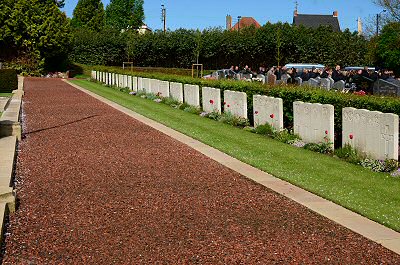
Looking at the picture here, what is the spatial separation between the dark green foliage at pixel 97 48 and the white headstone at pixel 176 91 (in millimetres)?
37784

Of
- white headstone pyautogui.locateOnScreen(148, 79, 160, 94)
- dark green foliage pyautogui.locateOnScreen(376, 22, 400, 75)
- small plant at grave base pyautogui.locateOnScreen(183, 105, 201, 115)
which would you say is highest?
dark green foliage pyautogui.locateOnScreen(376, 22, 400, 75)

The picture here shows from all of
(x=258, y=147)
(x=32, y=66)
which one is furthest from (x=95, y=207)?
(x=32, y=66)

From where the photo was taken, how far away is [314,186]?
8.05 m

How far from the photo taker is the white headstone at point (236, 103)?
15905 millimetres

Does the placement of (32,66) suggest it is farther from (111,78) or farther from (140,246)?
(140,246)

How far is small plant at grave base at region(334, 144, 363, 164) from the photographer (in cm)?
1027

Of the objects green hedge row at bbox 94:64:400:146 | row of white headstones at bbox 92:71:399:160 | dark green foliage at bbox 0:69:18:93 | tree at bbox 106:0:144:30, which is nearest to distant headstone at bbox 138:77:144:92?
dark green foliage at bbox 0:69:18:93

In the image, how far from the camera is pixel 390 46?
4116 cm

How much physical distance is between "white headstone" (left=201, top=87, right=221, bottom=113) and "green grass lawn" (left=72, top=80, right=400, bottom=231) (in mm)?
2830

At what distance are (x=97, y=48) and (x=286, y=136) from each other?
163 ft

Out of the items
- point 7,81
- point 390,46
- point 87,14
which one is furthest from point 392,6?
point 87,14

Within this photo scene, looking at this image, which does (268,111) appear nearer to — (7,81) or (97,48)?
(7,81)

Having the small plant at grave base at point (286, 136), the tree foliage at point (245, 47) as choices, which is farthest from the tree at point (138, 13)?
the small plant at grave base at point (286, 136)

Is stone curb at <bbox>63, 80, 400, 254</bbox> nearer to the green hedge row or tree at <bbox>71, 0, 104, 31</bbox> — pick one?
the green hedge row
